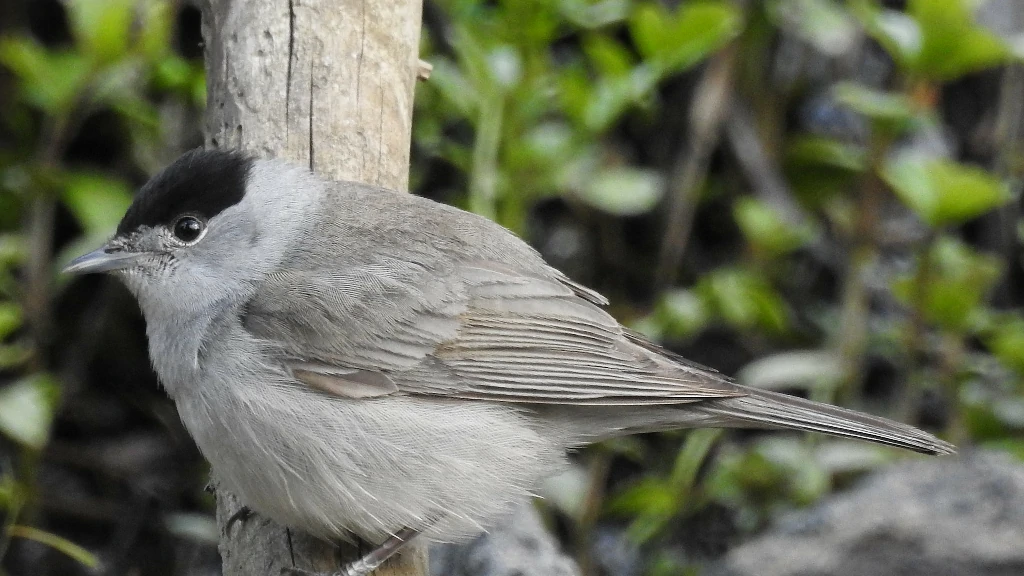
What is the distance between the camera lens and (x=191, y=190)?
11.0 feet

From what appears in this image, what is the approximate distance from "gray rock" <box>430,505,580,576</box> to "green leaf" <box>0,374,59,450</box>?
1.47 metres

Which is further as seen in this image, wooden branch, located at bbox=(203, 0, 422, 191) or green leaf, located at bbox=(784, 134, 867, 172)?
green leaf, located at bbox=(784, 134, 867, 172)

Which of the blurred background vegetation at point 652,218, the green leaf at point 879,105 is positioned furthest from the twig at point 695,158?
the green leaf at point 879,105

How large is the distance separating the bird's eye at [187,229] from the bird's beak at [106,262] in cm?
14

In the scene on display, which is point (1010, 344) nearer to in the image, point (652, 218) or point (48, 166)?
point (652, 218)

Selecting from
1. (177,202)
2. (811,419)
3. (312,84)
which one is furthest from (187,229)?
(811,419)

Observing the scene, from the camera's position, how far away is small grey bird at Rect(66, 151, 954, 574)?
3.00 meters

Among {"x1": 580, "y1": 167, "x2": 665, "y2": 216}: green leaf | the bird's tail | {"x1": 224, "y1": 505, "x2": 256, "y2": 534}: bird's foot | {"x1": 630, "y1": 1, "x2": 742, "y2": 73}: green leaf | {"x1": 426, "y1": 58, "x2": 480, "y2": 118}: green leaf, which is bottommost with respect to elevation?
{"x1": 224, "y1": 505, "x2": 256, "y2": 534}: bird's foot

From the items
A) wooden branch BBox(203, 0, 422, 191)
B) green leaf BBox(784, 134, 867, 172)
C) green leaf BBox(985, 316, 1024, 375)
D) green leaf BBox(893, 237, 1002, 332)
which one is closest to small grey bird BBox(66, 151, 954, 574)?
wooden branch BBox(203, 0, 422, 191)

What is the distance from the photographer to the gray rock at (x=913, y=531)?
404 centimetres

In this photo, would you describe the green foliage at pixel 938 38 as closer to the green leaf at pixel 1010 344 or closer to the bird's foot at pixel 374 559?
the green leaf at pixel 1010 344

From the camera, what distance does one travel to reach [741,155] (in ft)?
19.5

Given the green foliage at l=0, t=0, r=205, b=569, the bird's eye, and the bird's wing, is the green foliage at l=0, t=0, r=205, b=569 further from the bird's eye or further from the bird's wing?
the bird's wing

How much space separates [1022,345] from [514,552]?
2.45 m
